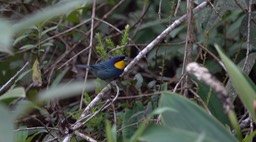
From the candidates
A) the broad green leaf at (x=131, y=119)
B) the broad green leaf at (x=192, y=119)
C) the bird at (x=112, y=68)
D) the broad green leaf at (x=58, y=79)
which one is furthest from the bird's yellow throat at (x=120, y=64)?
the broad green leaf at (x=192, y=119)

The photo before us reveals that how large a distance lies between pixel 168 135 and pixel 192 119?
0.57 ft

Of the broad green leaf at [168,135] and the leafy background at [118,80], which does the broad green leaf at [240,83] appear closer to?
the leafy background at [118,80]

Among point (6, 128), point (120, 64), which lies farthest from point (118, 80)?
point (6, 128)

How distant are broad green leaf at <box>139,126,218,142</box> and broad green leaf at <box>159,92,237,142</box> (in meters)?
0.10

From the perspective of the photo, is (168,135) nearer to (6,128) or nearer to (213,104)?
(6,128)

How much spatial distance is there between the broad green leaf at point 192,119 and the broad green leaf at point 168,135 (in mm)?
102

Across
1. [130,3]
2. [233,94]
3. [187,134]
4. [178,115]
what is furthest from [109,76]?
[130,3]

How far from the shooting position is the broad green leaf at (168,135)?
4.39 ft

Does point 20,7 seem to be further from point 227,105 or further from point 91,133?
point 227,105

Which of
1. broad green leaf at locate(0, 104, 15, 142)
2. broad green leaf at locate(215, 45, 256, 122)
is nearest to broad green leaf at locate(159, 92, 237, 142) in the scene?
broad green leaf at locate(215, 45, 256, 122)

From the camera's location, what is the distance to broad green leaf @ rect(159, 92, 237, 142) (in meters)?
1.53

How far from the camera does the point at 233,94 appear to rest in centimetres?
248

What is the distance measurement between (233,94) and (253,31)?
362mm

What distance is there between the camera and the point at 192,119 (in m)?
1.54
